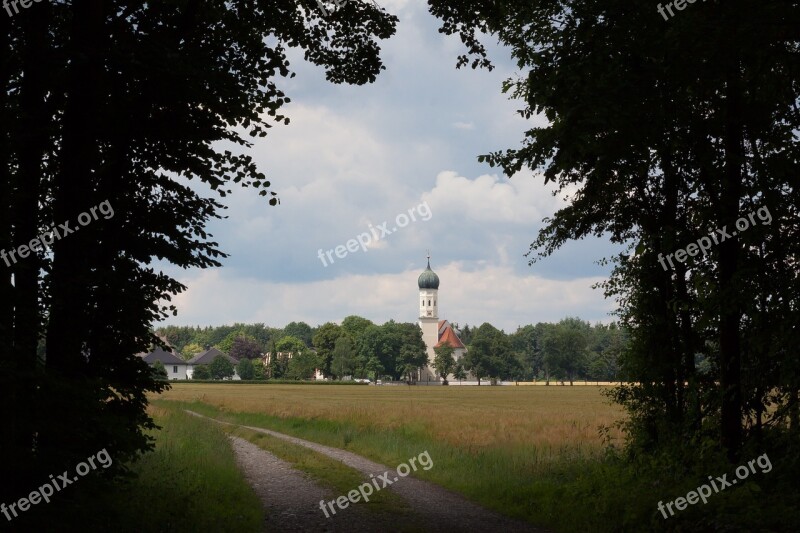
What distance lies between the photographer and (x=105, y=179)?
396 inches

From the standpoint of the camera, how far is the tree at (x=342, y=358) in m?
143

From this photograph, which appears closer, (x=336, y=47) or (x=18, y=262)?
(x=18, y=262)

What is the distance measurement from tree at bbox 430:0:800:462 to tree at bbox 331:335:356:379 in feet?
428

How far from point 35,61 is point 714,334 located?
40.7 feet

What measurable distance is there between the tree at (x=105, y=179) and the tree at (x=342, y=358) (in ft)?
437

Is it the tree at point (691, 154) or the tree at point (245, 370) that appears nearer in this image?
the tree at point (691, 154)

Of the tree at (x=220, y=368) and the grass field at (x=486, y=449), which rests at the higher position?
the grass field at (x=486, y=449)

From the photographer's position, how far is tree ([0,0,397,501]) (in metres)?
7.60

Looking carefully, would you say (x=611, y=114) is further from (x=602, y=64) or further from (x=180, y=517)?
(x=180, y=517)

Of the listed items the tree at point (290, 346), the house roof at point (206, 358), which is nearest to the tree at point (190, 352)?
the house roof at point (206, 358)

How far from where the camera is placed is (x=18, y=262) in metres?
7.35

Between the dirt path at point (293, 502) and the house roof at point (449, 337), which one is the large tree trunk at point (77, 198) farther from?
the house roof at point (449, 337)

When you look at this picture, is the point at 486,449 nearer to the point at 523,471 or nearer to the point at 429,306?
the point at 523,471

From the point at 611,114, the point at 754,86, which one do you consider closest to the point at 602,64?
the point at 611,114
